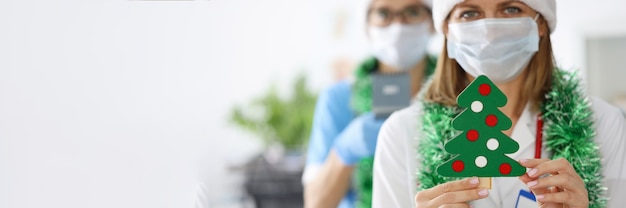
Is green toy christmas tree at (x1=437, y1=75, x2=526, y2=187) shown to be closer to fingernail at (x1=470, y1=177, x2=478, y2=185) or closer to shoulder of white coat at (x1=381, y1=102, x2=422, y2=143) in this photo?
fingernail at (x1=470, y1=177, x2=478, y2=185)

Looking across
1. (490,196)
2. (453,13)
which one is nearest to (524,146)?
(490,196)

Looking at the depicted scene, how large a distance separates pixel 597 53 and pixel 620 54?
135 millimetres

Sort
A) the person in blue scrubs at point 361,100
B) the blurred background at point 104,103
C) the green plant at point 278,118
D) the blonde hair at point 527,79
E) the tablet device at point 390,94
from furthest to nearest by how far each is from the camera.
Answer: the green plant at point 278,118
the person in blue scrubs at point 361,100
the tablet device at point 390,94
the blonde hair at point 527,79
the blurred background at point 104,103

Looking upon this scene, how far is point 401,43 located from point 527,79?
73 cm

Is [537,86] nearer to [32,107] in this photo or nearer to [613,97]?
[32,107]

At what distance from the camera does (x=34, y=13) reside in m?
1.36

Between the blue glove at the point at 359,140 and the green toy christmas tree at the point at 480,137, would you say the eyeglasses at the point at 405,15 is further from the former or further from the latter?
the green toy christmas tree at the point at 480,137

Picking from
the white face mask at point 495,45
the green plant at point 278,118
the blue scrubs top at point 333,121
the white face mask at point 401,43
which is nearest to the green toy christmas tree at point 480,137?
the white face mask at point 495,45

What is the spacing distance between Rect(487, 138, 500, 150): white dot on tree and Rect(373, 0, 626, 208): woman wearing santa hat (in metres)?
0.13

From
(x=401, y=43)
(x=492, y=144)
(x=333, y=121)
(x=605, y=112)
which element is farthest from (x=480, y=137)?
(x=333, y=121)

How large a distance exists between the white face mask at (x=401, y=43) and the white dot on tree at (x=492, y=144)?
3.09 feet

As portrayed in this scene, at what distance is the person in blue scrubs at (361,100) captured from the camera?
2.13 meters

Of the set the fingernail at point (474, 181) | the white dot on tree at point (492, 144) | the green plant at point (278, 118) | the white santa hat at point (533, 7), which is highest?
the white santa hat at point (533, 7)

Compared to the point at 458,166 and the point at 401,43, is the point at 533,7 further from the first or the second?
the point at 401,43
